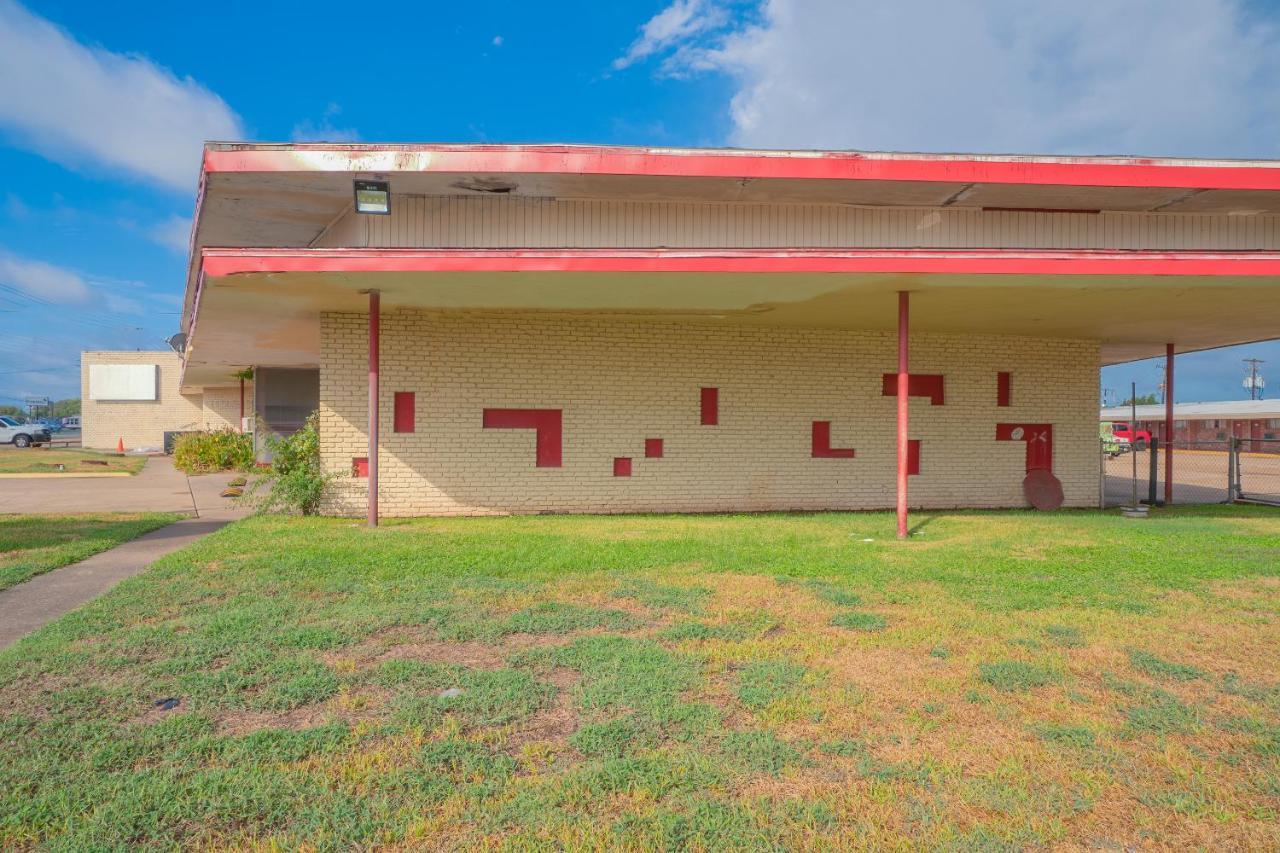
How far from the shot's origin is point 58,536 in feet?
30.3

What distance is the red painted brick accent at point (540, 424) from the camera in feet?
38.2

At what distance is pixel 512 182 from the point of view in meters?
10.3

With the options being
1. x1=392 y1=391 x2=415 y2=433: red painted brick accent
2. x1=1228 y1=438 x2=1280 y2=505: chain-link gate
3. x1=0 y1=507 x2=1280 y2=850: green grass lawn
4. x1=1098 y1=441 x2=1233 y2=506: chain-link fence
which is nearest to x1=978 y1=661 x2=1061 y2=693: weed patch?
x1=0 y1=507 x2=1280 y2=850: green grass lawn

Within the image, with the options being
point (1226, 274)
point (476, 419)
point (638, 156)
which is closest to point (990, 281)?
point (1226, 274)

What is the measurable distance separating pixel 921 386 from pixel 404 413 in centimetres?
836

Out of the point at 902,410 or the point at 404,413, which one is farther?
the point at 404,413

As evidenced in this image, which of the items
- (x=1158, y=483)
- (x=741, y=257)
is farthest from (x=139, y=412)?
(x=1158, y=483)

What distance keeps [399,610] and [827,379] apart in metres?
8.81

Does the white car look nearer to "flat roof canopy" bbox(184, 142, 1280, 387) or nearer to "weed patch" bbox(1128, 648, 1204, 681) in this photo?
"flat roof canopy" bbox(184, 142, 1280, 387)

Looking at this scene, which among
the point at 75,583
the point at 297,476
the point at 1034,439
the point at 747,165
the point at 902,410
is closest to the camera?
the point at 75,583

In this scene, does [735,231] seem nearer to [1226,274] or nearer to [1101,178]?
[1101,178]

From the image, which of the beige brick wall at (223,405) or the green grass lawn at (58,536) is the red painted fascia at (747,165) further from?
the beige brick wall at (223,405)

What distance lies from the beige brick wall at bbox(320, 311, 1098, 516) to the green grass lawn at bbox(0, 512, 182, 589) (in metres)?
2.55

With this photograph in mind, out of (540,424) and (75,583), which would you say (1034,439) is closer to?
(540,424)
